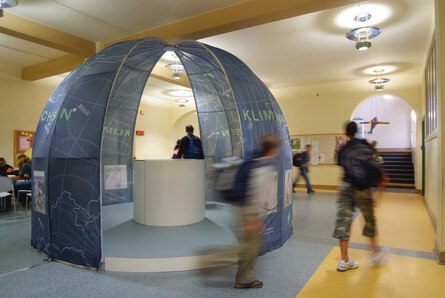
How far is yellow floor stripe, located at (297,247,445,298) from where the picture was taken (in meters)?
3.11

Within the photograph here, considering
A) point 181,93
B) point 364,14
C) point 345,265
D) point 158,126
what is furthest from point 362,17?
point 158,126

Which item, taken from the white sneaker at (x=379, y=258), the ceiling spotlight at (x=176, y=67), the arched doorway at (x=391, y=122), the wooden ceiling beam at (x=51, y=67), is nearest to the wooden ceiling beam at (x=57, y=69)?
the wooden ceiling beam at (x=51, y=67)

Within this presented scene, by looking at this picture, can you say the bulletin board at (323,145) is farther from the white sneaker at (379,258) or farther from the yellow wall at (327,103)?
the white sneaker at (379,258)

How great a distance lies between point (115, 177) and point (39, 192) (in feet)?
9.63

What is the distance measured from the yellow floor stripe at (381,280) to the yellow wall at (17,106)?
9.21 m

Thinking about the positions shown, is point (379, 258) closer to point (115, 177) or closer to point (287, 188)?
point (287, 188)

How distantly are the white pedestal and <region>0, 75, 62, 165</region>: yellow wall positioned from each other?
20.2ft

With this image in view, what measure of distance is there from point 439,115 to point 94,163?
4333mm

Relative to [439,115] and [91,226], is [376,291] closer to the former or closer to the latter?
[439,115]

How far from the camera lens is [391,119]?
1755 centimetres

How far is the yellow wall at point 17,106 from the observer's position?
8963 mm

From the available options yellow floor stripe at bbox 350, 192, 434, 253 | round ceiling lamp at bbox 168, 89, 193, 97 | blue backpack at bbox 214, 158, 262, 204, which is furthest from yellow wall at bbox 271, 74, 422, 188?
blue backpack at bbox 214, 158, 262, 204

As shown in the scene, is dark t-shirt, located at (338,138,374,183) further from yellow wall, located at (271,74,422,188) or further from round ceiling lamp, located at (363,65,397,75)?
yellow wall, located at (271,74,422,188)

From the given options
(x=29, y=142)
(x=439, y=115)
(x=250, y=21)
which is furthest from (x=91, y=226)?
(x=29, y=142)
